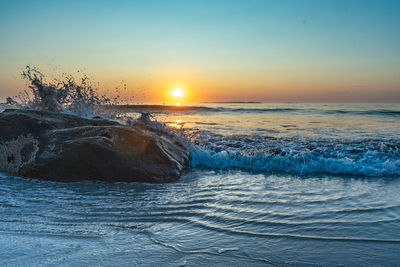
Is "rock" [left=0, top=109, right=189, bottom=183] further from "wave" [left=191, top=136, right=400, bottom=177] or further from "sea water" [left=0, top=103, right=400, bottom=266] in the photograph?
"wave" [left=191, top=136, right=400, bottom=177]

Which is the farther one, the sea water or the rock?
the rock

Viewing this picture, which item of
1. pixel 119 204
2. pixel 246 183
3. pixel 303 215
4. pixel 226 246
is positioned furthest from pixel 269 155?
pixel 226 246

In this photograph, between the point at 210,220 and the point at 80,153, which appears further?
the point at 80,153

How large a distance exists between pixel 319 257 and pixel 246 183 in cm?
238

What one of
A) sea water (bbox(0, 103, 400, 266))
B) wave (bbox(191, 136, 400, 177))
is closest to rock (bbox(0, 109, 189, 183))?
sea water (bbox(0, 103, 400, 266))

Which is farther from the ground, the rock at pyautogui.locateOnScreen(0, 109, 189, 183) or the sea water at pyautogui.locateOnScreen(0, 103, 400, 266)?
the rock at pyautogui.locateOnScreen(0, 109, 189, 183)

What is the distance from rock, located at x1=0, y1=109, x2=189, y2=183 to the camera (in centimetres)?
470

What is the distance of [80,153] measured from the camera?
4781 millimetres

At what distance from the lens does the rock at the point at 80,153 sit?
4.70 metres

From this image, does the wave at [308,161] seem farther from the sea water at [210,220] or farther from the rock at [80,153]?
the rock at [80,153]

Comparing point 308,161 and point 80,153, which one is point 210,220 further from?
point 308,161

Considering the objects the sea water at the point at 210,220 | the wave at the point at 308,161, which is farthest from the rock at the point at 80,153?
the wave at the point at 308,161

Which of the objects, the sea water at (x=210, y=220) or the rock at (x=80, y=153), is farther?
the rock at (x=80, y=153)

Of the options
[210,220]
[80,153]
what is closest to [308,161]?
[210,220]
